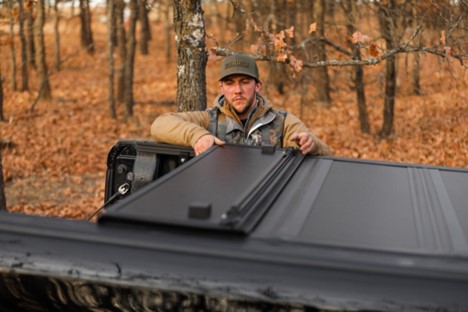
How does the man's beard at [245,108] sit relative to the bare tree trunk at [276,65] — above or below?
below

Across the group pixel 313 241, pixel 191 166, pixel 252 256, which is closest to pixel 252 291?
pixel 252 256

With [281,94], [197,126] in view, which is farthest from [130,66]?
[197,126]

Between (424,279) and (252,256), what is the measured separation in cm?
54

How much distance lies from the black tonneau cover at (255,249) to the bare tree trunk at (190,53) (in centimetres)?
377

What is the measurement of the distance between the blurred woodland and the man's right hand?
2.71m

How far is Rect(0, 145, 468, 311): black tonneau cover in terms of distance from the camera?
5.76 feet

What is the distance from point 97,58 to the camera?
1294 inches

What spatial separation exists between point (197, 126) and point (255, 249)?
2161 millimetres

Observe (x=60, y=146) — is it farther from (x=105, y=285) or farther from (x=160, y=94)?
(x=105, y=285)

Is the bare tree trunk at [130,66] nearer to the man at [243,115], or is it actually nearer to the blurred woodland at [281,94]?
the blurred woodland at [281,94]

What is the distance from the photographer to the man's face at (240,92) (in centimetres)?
459

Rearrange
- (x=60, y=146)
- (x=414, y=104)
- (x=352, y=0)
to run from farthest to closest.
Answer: (x=414, y=104), (x=60, y=146), (x=352, y=0)

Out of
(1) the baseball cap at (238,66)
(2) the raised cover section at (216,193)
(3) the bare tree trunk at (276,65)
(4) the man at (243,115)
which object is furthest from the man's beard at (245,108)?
(3) the bare tree trunk at (276,65)

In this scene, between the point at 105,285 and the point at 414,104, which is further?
the point at 414,104
